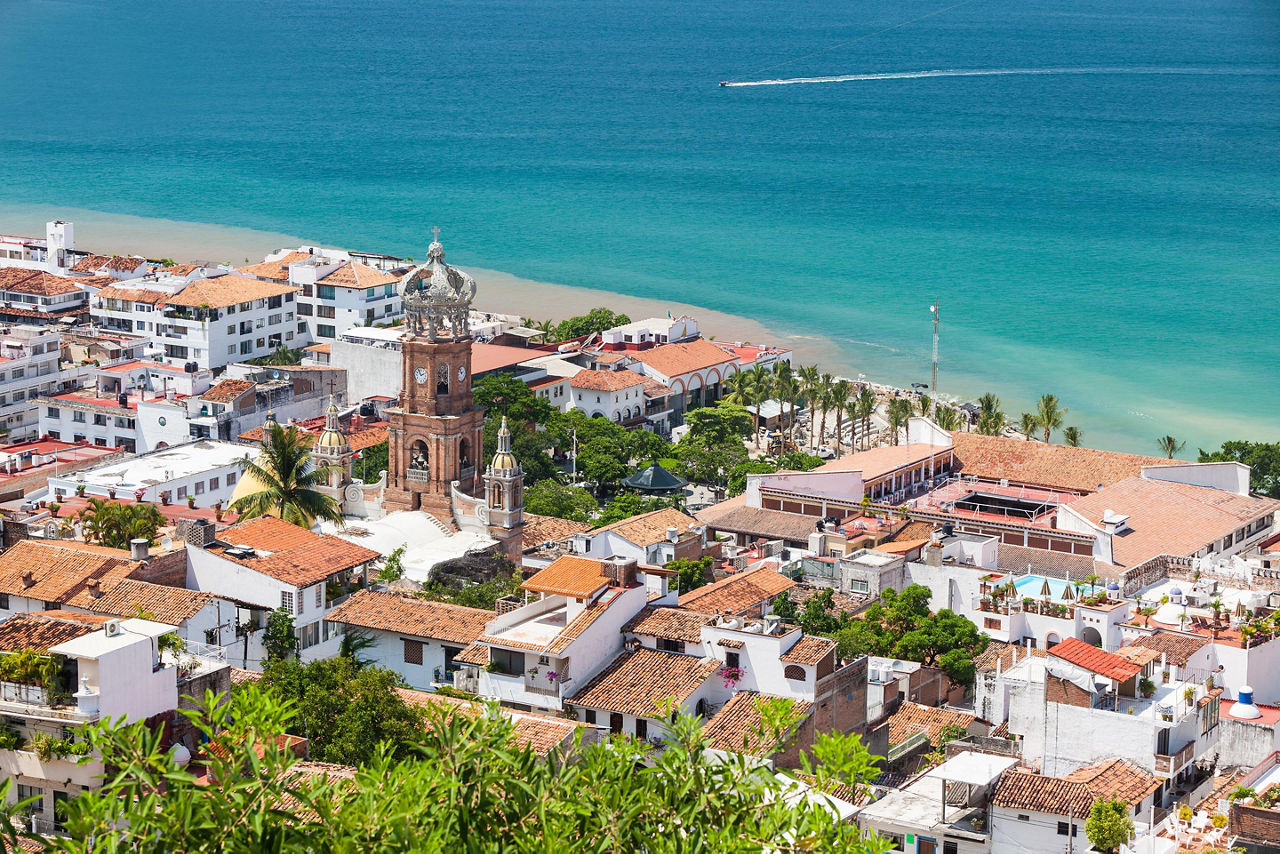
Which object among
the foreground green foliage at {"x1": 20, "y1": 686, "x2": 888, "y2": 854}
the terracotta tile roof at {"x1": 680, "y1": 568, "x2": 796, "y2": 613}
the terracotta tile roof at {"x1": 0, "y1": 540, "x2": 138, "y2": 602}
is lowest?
the terracotta tile roof at {"x1": 680, "y1": 568, "x2": 796, "y2": 613}

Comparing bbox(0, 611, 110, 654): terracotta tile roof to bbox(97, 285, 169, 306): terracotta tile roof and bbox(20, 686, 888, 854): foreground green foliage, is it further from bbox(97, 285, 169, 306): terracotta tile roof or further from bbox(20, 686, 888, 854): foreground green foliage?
bbox(97, 285, 169, 306): terracotta tile roof

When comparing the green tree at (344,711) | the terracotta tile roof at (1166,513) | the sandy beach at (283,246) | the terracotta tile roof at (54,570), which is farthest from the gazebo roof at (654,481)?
the green tree at (344,711)

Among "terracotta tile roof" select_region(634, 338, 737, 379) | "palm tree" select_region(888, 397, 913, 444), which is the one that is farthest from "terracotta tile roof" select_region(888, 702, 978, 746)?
"terracotta tile roof" select_region(634, 338, 737, 379)

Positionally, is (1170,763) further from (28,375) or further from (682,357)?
(682,357)

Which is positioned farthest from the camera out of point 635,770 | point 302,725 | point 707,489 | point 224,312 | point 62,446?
point 224,312

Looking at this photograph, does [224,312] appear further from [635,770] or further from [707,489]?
[635,770]

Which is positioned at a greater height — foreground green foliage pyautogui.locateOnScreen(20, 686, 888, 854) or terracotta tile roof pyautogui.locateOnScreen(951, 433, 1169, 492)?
foreground green foliage pyautogui.locateOnScreen(20, 686, 888, 854)

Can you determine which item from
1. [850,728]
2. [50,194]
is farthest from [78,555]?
[50,194]
